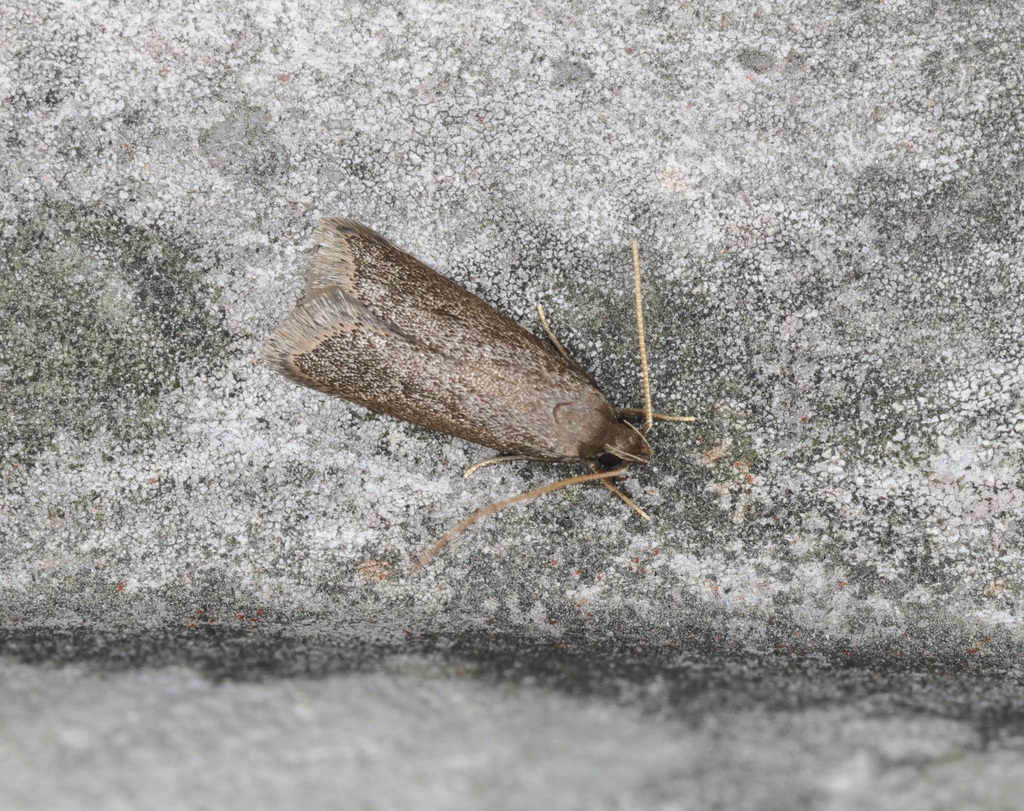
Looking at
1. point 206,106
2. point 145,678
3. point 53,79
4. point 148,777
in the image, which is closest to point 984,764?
point 148,777

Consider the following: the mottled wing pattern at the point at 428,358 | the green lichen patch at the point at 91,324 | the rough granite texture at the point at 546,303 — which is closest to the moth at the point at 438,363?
the mottled wing pattern at the point at 428,358

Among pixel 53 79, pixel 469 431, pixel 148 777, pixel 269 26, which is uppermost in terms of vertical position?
pixel 269 26

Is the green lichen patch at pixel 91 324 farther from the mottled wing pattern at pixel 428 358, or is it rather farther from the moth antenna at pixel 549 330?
the moth antenna at pixel 549 330

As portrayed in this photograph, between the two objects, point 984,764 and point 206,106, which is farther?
point 206,106

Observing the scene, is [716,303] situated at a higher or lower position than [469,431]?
higher

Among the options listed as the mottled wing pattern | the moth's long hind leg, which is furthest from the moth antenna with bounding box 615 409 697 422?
the mottled wing pattern

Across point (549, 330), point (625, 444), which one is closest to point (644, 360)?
point (625, 444)

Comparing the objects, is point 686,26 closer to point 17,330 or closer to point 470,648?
point 470,648

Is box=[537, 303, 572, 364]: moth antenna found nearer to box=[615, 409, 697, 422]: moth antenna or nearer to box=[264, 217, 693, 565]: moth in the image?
box=[264, 217, 693, 565]: moth
